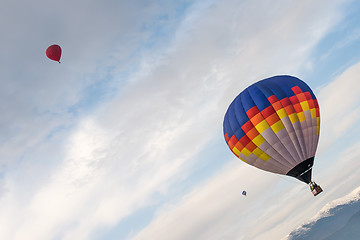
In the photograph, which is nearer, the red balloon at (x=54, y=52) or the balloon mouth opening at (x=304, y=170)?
the balloon mouth opening at (x=304, y=170)

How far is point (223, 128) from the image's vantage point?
44.9 metres

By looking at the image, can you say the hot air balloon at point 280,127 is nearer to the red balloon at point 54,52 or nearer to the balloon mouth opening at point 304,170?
the balloon mouth opening at point 304,170

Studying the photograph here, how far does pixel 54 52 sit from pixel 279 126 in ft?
114

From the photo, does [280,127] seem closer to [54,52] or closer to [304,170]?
[304,170]

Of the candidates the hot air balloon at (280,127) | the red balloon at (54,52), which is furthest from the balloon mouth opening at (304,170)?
the red balloon at (54,52)

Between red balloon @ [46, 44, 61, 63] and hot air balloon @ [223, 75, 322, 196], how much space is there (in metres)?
28.2

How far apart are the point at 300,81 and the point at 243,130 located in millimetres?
11118

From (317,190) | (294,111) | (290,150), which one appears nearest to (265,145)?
(290,150)

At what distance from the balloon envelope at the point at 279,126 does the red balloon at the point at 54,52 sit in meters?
28.1

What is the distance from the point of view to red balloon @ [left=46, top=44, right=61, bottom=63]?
44406 millimetres

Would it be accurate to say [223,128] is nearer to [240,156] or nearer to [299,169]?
[240,156]

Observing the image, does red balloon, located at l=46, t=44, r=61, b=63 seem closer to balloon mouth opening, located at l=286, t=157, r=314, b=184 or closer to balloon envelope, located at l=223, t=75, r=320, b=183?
balloon envelope, located at l=223, t=75, r=320, b=183

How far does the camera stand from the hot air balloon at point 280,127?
3912cm

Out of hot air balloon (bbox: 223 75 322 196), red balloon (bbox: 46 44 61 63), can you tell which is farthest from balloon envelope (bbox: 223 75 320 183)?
red balloon (bbox: 46 44 61 63)
